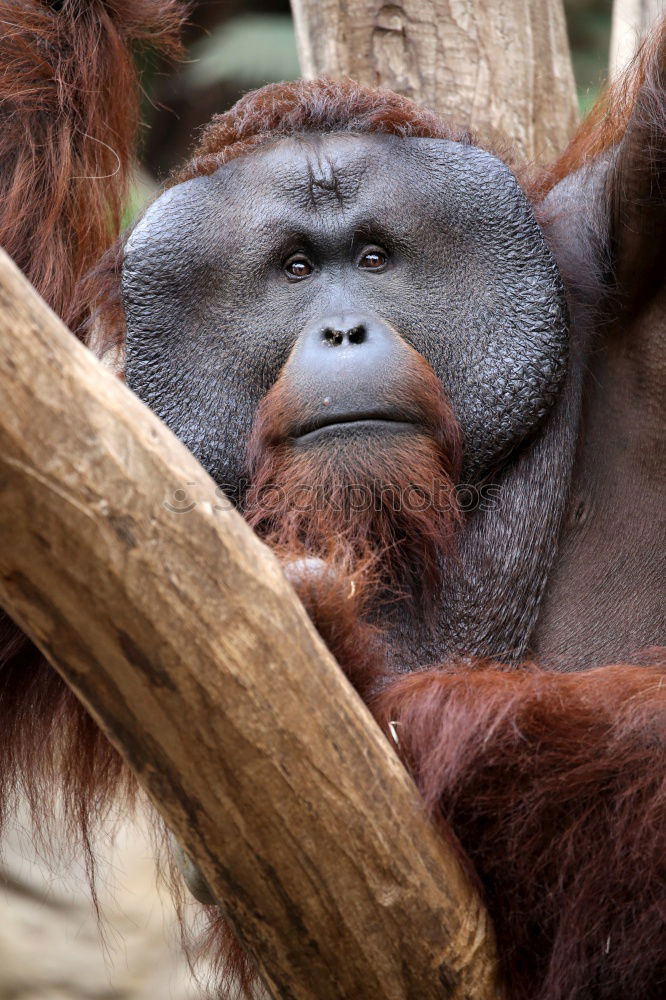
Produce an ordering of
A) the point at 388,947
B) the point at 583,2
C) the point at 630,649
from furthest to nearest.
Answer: the point at 583,2 → the point at 630,649 → the point at 388,947

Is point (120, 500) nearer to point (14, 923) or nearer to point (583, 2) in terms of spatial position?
point (14, 923)

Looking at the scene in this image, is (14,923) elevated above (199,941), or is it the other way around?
(199,941)

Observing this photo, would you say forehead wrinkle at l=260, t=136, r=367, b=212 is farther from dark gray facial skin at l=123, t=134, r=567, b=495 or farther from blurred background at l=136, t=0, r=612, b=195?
blurred background at l=136, t=0, r=612, b=195

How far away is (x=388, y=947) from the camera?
1596 mm

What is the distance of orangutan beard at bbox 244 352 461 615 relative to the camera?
2221 mm

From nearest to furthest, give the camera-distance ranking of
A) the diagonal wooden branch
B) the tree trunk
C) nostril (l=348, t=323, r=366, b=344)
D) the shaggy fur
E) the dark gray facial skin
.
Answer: the diagonal wooden branch < the shaggy fur < nostril (l=348, t=323, r=366, b=344) < the dark gray facial skin < the tree trunk

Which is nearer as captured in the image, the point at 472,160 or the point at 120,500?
the point at 120,500

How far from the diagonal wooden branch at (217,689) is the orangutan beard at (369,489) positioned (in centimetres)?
65

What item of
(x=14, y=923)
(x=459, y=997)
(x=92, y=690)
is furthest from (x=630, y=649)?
(x=14, y=923)

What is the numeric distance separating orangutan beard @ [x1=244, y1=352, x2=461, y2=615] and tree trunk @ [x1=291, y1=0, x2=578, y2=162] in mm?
1335

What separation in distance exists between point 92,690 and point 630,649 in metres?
1.27

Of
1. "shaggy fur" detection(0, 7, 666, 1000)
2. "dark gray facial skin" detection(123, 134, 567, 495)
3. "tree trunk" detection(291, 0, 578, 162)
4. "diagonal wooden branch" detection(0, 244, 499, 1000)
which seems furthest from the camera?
"tree trunk" detection(291, 0, 578, 162)

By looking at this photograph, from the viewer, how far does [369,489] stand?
223 centimetres

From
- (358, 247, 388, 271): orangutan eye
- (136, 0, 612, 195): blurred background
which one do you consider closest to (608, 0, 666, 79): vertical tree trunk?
(358, 247, 388, 271): orangutan eye
